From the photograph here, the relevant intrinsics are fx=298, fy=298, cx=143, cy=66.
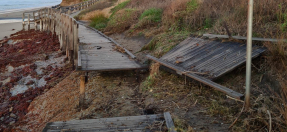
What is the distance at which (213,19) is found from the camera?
888 cm

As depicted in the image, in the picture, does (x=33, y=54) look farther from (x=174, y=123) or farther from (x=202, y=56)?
(x=174, y=123)

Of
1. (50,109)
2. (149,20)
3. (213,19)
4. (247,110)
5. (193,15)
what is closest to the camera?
(247,110)

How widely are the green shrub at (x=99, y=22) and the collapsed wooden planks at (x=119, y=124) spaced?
12599mm

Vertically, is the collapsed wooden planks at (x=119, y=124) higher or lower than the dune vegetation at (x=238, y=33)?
lower

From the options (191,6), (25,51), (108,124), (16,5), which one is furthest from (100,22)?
(16,5)

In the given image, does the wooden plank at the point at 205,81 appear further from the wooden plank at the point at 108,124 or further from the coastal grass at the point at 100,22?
the coastal grass at the point at 100,22

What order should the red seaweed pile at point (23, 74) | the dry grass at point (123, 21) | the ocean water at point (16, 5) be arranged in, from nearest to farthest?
1. the red seaweed pile at point (23, 74)
2. the dry grass at point (123, 21)
3. the ocean water at point (16, 5)

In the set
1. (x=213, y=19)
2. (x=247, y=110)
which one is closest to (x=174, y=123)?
(x=247, y=110)

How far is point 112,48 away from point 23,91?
3.07 meters

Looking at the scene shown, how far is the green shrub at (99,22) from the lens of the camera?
1662 centimetres

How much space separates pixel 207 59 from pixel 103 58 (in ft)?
10.3

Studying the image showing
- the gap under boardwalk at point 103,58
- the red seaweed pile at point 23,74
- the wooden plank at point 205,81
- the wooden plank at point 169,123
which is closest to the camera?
the wooden plank at point 169,123

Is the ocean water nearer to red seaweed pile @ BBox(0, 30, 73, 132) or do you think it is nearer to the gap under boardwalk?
red seaweed pile @ BBox(0, 30, 73, 132)

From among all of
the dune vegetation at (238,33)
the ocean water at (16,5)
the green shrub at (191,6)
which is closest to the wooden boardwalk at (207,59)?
the dune vegetation at (238,33)
